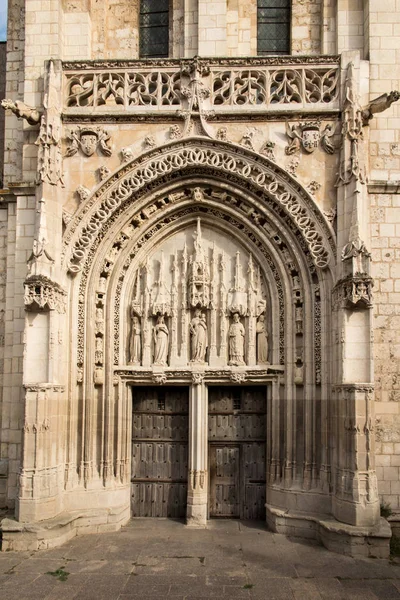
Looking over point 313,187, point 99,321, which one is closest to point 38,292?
point 99,321

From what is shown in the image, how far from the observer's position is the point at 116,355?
1139cm

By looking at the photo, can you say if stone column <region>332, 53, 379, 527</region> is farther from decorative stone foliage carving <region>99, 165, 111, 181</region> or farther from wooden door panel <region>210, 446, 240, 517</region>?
decorative stone foliage carving <region>99, 165, 111, 181</region>

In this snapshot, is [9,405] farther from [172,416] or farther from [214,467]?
[214,467]

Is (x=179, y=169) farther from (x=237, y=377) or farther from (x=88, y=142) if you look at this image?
(x=237, y=377)

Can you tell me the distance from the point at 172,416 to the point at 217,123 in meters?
5.53

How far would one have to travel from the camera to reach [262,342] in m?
11.4

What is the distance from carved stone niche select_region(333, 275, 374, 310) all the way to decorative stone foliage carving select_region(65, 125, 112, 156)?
4885mm

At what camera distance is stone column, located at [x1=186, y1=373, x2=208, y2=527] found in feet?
35.7

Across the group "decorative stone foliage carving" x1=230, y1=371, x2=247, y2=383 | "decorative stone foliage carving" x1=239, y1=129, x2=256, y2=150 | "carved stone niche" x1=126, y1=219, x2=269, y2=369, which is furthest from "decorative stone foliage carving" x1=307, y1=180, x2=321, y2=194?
"decorative stone foliage carving" x1=230, y1=371, x2=247, y2=383

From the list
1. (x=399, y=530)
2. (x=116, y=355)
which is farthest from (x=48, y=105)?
(x=399, y=530)

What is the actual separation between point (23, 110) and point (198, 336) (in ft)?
16.9

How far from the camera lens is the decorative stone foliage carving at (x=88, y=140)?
438 inches

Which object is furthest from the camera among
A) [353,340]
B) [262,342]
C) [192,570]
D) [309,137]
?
[262,342]

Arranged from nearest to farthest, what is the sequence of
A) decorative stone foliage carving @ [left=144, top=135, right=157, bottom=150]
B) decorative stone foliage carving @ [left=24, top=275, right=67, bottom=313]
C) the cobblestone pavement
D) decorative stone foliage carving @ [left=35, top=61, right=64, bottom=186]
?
1. the cobblestone pavement
2. decorative stone foliage carving @ [left=24, top=275, right=67, bottom=313]
3. decorative stone foliage carving @ [left=35, top=61, right=64, bottom=186]
4. decorative stone foliage carving @ [left=144, top=135, right=157, bottom=150]
